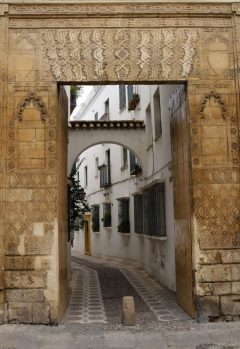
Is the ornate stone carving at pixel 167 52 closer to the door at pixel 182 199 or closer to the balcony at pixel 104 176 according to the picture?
the door at pixel 182 199

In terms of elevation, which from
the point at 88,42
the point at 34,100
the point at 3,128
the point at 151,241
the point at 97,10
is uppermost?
the point at 97,10

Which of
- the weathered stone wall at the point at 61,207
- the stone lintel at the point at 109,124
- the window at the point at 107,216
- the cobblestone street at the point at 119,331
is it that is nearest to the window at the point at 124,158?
the window at the point at 107,216

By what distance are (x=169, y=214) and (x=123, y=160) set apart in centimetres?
791

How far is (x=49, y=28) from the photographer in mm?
7047

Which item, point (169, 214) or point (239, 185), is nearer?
point (239, 185)

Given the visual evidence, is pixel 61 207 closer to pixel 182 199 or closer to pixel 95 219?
pixel 182 199

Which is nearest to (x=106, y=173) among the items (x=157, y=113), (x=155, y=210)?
(x=157, y=113)

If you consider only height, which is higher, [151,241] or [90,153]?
[90,153]

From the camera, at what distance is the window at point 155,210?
10586 mm

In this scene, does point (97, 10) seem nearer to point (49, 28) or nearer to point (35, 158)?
point (49, 28)

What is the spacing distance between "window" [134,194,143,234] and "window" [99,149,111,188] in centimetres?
474

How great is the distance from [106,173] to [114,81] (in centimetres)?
1333

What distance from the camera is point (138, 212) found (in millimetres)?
14672

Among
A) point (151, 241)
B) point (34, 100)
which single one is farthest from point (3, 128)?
point (151, 241)
